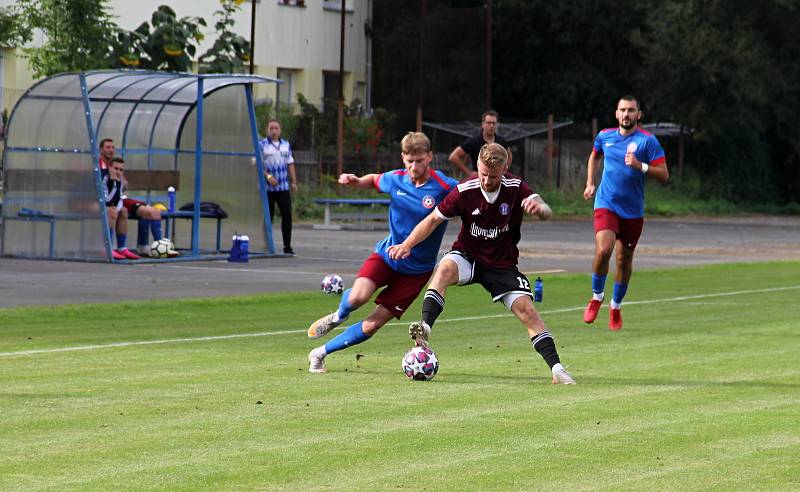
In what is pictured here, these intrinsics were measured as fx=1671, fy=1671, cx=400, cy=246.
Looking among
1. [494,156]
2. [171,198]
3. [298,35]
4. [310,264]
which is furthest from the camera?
[298,35]

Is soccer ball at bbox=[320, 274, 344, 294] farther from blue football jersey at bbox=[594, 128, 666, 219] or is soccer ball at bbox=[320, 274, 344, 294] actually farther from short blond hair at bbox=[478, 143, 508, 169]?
short blond hair at bbox=[478, 143, 508, 169]

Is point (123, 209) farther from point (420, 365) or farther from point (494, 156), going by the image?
point (494, 156)

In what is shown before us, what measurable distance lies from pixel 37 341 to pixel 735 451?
723 cm

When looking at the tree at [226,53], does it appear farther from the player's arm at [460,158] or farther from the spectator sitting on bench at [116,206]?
the player's arm at [460,158]

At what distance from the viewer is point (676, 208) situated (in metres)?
50.6

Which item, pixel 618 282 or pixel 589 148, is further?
pixel 589 148

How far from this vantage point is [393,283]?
12.3 meters

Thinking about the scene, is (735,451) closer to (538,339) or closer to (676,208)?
(538,339)

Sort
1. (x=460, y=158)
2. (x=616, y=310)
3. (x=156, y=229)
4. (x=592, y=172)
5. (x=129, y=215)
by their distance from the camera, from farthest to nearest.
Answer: (x=156, y=229) → (x=129, y=215) → (x=460, y=158) → (x=592, y=172) → (x=616, y=310)

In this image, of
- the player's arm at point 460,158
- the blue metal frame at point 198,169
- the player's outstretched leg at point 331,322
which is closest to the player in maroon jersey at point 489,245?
the player's outstretched leg at point 331,322

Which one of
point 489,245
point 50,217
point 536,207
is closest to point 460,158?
point 50,217

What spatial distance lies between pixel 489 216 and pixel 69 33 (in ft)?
82.3

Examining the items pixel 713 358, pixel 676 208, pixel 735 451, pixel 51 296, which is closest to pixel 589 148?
pixel 676 208

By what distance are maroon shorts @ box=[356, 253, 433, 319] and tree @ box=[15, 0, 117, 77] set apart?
23.8 m
